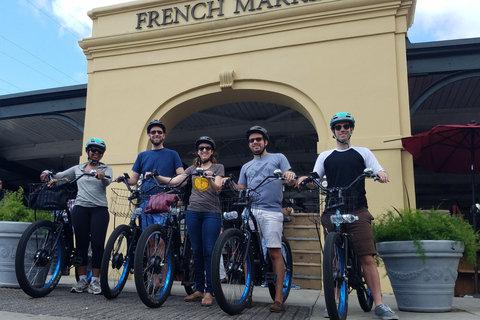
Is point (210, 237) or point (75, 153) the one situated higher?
point (75, 153)

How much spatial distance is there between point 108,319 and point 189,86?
4.89 meters

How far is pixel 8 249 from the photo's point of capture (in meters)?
4.50

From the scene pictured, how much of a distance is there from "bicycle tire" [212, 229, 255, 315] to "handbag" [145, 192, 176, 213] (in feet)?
2.51

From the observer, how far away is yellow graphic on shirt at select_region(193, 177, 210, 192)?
12.1 ft

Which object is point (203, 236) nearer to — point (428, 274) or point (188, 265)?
point (188, 265)

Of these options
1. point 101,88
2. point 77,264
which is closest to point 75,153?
point 101,88

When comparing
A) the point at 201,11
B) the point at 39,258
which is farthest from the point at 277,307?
the point at 201,11

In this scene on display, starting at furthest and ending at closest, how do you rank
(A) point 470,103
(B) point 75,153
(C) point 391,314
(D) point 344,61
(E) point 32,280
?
(B) point 75,153 → (A) point 470,103 → (D) point 344,61 → (E) point 32,280 → (C) point 391,314

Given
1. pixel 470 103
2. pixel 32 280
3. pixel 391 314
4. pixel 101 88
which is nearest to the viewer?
pixel 391 314

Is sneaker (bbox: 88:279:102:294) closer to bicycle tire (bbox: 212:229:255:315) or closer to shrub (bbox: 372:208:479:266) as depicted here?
bicycle tire (bbox: 212:229:255:315)

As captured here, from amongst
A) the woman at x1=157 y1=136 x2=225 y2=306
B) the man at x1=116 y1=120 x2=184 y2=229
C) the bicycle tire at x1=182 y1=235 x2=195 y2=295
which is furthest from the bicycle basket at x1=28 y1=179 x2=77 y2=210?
the bicycle tire at x1=182 y1=235 x2=195 y2=295

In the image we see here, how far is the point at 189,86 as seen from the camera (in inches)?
282

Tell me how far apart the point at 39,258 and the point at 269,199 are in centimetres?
234

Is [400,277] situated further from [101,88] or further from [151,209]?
[101,88]
